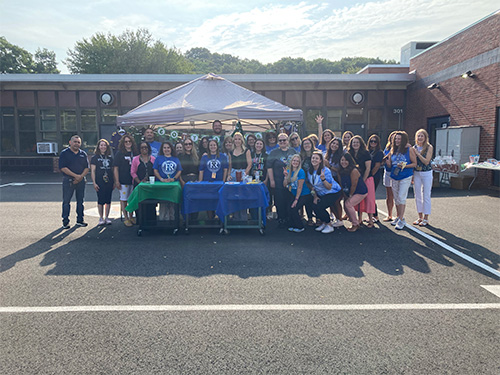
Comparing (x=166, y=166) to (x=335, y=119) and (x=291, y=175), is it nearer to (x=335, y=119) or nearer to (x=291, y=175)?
(x=291, y=175)

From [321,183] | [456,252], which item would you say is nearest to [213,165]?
[321,183]

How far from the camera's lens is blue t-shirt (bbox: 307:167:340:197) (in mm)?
6754

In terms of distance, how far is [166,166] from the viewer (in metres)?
7.04

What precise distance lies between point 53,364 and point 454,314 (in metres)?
3.59

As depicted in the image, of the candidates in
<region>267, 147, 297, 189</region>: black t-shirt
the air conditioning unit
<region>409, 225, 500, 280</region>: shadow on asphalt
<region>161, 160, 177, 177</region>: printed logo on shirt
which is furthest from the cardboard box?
the air conditioning unit

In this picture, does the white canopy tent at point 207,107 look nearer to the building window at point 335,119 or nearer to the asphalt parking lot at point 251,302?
the asphalt parking lot at point 251,302

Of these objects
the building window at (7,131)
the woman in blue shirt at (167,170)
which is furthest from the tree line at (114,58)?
the woman in blue shirt at (167,170)

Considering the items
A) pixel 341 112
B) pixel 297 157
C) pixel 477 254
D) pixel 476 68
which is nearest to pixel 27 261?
pixel 297 157

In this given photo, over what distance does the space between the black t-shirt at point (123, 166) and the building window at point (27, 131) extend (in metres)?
14.2

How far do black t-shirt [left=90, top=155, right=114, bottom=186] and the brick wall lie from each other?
11.6m

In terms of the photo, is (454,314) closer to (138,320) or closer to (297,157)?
(138,320)

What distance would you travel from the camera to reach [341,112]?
60.4 ft

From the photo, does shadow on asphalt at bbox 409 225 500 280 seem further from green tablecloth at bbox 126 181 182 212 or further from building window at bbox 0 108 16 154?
building window at bbox 0 108 16 154

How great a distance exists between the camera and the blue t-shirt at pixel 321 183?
6754 millimetres
